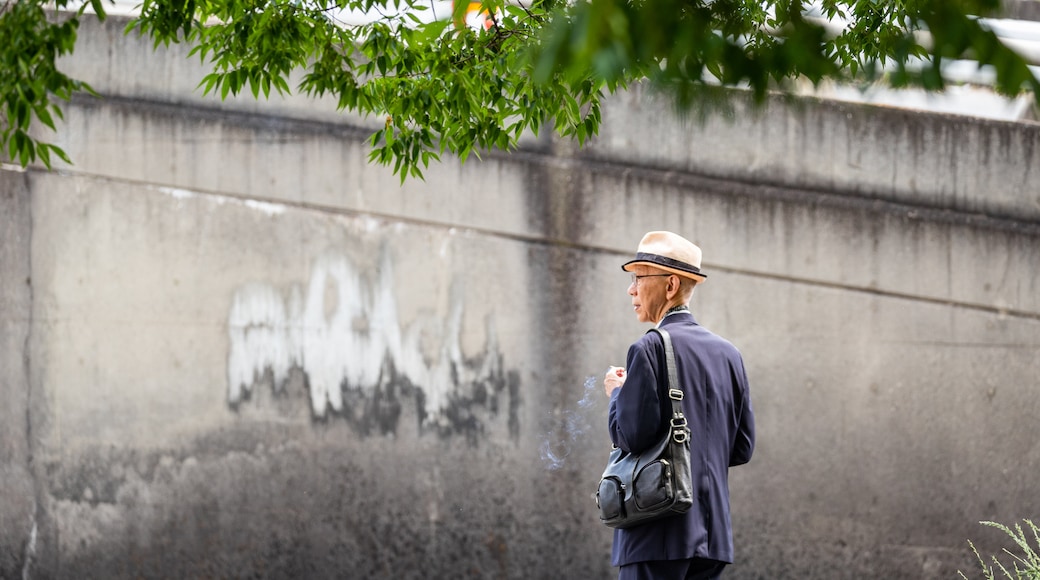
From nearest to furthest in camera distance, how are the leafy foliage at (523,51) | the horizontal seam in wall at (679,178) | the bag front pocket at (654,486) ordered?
the leafy foliage at (523,51) < the bag front pocket at (654,486) < the horizontal seam in wall at (679,178)

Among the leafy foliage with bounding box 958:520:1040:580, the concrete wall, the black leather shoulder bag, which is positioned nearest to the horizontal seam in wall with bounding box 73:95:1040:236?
the concrete wall

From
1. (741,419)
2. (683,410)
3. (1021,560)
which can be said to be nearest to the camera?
(683,410)

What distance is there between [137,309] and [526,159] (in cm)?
251

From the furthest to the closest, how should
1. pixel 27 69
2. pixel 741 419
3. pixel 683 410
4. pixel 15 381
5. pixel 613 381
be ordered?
pixel 15 381, pixel 741 419, pixel 613 381, pixel 683 410, pixel 27 69

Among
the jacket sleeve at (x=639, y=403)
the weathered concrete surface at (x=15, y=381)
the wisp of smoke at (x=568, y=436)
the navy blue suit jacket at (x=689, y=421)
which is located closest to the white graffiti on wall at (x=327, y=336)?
the wisp of smoke at (x=568, y=436)

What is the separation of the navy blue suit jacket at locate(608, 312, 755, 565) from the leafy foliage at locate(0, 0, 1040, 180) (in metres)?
0.81

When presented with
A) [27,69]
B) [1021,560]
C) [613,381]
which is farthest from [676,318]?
[1021,560]

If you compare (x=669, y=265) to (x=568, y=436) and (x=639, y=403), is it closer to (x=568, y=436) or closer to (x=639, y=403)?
(x=639, y=403)

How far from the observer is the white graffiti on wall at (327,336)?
6.93m

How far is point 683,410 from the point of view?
3.46 meters

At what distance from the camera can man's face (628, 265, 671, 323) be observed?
3.69 metres

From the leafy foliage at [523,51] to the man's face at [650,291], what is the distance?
1.96ft

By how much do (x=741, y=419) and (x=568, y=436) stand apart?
3.15 metres

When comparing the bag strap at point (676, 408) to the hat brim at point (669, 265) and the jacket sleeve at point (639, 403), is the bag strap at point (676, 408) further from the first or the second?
the hat brim at point (669, 265)
